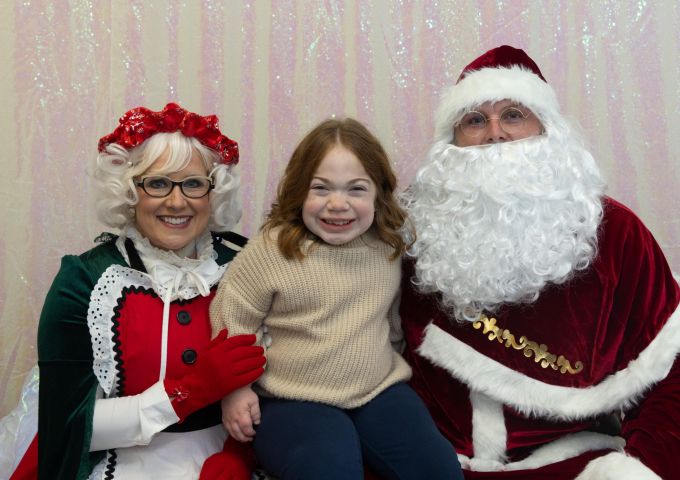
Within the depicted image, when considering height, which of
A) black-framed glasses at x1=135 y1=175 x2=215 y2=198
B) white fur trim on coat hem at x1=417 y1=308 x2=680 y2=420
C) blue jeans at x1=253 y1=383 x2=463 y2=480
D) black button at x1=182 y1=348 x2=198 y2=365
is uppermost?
black-framed glasses at x1=135 y1=175 x2=215 y2=198

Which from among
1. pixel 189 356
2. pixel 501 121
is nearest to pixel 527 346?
pixel 501 121

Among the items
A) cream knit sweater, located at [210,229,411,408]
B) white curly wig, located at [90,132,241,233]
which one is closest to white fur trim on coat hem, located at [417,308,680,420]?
cream knit sweater, located at [210,229,411,408]

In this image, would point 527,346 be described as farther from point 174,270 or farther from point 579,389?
point 174,270

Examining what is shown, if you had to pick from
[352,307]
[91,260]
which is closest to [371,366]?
[352,307]

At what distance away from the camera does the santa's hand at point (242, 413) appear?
1.79 meters

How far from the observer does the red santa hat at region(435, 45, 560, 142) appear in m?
2.07

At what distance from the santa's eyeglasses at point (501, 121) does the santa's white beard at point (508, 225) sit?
3.5 inches

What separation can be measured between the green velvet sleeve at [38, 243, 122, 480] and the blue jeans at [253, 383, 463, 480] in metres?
0.43

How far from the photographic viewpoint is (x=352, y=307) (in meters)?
1.89

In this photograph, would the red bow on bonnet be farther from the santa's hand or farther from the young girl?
the santa's hand

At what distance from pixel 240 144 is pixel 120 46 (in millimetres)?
576

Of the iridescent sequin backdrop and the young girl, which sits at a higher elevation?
the iridescent sequin backdrop

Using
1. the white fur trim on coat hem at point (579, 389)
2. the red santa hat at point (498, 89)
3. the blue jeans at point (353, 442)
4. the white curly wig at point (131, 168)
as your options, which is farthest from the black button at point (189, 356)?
the red santa hat at point (498, 89)

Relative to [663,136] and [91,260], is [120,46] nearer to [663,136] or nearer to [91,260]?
[91,260]
